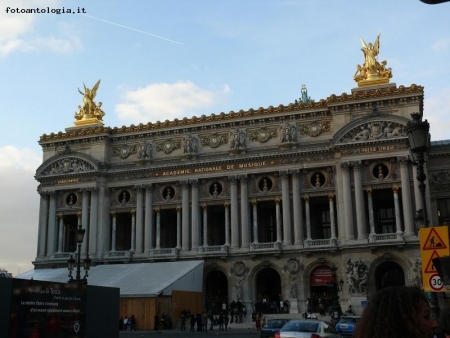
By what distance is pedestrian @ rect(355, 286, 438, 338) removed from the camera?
11.0 feet

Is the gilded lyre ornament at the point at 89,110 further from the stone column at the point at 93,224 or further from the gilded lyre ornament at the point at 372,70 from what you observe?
the gilded lyre ornament at the point at 372,70

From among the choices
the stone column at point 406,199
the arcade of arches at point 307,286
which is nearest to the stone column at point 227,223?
the arcade of arches at point 307,286

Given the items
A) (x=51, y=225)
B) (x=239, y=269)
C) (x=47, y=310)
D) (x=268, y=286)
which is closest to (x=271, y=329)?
(x=47, y=310)

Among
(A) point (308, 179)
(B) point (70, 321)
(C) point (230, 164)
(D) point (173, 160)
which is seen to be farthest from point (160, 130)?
(B) point (70, 321)

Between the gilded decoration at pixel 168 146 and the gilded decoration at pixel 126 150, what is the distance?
250cm

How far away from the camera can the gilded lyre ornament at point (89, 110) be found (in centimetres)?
6041

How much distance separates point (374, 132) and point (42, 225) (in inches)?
1297

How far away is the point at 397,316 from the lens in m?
3.38

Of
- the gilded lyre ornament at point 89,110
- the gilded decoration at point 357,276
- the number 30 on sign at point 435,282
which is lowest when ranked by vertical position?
the number 30 on sign at point 435,282

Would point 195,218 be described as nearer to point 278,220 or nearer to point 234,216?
point 234,216

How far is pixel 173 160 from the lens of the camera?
2181 inches

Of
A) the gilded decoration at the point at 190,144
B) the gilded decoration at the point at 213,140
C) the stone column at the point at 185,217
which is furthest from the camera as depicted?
the gilded decoration at the point at 190,144

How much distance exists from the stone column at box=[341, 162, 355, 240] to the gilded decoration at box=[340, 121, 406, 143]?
2296 millimetres

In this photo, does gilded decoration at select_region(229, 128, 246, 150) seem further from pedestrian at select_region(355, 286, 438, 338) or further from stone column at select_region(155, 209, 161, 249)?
pedestrian at select_region(355, 286, 438, 338)
